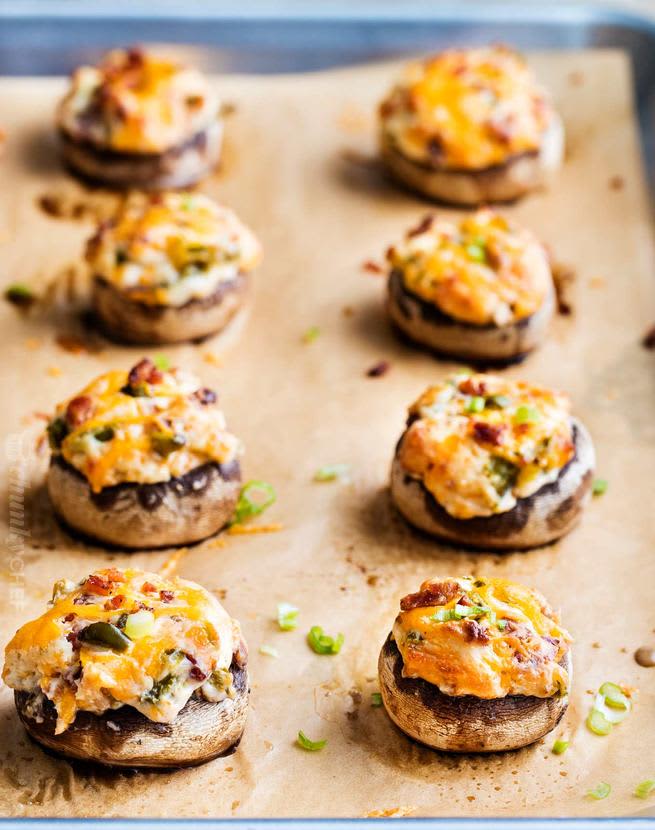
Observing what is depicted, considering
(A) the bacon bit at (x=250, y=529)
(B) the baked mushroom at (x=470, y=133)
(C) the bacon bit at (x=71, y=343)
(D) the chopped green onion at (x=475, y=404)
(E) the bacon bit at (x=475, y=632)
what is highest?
(B) the baked mushroom at (x=470, y=133)

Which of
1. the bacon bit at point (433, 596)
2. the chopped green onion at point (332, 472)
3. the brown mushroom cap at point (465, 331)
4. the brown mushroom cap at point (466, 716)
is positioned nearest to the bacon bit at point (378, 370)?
the brown mushroom cap at point (465, 331)

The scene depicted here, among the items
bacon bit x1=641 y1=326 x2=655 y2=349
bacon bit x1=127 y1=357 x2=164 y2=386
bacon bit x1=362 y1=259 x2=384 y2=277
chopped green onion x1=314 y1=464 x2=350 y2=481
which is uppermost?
bacon bit x1=127 y1=357 x2=164 y2=386

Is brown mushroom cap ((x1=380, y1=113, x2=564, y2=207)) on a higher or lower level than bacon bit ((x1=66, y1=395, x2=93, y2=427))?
higher

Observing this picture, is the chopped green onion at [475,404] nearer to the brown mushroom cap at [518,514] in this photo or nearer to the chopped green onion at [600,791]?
the brown mushroom cap at [518,514]

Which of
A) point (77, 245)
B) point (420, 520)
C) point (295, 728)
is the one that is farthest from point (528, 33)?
point (295, 728)

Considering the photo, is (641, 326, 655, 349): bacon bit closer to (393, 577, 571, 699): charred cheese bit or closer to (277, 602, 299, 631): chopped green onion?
(393, 577, 571, 699): charred cheese bit

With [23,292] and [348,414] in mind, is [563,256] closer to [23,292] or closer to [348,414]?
[348,414]

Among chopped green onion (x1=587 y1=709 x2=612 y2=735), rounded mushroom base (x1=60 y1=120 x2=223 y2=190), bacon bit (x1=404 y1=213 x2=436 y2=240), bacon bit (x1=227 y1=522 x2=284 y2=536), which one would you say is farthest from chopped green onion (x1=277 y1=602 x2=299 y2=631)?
rounded mushroom base (x1=60 y1=120 x2=223 y2=190)
